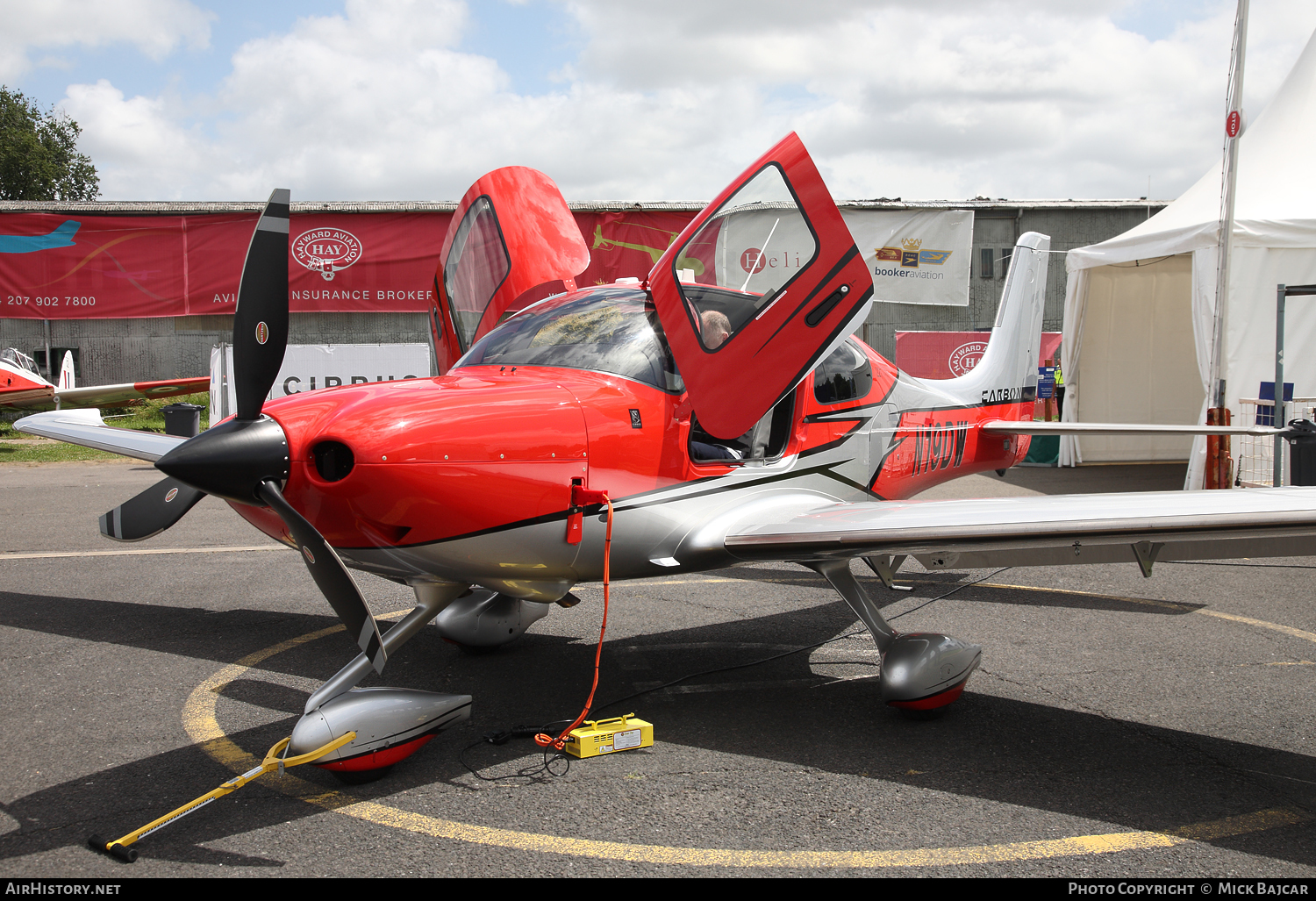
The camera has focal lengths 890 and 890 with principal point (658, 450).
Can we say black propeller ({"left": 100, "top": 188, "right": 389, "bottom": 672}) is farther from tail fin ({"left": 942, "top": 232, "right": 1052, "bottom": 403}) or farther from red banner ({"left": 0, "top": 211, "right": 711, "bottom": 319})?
red banner ({"left": 0, "top": 211, "right": 711, "bottom": 319})

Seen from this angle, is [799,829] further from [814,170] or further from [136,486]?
[136,486]

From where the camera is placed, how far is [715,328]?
14.3 ft

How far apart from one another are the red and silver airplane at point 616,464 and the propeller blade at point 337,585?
0.03ft

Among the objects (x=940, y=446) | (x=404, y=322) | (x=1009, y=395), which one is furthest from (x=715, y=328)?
(x=404, y=322)

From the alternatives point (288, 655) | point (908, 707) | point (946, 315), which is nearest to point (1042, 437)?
point (946, 315)

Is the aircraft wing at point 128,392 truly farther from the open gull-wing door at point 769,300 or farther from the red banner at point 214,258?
the open gull-wing door at point 769,300

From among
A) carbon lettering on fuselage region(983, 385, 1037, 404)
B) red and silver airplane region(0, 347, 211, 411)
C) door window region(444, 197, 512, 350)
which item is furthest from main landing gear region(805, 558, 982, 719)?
red and silver airplane region(0, 347, 211, 411)

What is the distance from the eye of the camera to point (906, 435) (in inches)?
240

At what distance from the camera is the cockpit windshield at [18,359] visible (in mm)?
18812

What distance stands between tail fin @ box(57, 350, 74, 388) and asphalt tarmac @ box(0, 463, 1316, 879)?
1434 centimetres

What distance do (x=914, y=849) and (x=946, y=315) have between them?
20.5 metres

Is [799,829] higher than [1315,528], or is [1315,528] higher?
[1315,528]

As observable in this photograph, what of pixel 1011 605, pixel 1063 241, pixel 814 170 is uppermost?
pixel 1063 241

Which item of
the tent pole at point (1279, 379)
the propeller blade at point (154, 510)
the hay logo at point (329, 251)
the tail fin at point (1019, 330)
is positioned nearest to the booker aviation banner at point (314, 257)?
the hay logo at point (329, 251)
